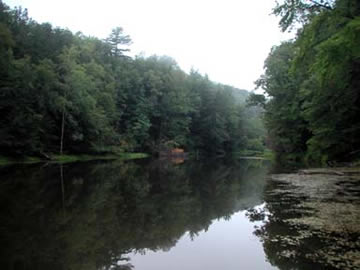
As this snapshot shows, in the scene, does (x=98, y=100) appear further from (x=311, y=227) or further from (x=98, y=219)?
(x=311, y=227)

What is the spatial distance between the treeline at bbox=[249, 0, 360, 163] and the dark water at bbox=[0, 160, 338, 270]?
219 inches

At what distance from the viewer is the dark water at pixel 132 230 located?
582cm

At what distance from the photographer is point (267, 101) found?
3878cm

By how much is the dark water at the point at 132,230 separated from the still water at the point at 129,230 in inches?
0.5

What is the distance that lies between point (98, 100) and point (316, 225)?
130 ft

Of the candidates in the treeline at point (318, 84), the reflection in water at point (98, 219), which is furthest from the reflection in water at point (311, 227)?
the treeline at point (318, 84)

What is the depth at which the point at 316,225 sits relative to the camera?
295 inches

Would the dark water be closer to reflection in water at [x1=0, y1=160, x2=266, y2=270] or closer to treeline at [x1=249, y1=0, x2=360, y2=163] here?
reflection in water at [x1=0, y1=160, x2=266, y2=270]

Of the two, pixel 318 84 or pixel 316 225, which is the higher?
pixel 318 84

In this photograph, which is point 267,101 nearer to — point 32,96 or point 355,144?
point 355,144

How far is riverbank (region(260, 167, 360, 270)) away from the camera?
5.62m

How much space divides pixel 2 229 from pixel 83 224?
1.78 metres

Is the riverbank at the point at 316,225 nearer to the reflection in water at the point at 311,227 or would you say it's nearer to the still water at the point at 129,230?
the reflection in water at the point at 311,227

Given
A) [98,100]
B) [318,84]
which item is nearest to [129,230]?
[318,84]
